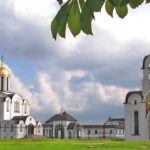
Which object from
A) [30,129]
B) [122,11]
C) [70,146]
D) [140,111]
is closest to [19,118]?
[30,129]

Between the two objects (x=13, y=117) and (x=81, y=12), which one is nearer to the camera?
(x=81, y=12)

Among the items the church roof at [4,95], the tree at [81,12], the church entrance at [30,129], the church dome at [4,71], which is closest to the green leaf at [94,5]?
the tree at [81,12]

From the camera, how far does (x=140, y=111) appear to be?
41.4m

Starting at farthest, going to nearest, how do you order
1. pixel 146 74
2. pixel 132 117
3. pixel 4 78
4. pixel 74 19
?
pixel 4 78 → pixel 132 117 → pixel 146 74 → pixel 74 19

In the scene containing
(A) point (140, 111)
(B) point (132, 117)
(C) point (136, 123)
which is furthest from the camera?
(B) point (132, 117)

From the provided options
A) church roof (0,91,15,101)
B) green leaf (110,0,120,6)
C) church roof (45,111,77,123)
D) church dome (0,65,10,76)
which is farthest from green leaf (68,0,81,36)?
church roof (45,111,77,123)

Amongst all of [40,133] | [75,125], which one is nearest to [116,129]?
[75,125]

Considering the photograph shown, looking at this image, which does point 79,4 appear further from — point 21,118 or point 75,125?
point 75,125

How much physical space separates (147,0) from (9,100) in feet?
198

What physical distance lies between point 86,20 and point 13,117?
2372 inches

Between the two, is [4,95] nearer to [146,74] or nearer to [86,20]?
[146,74]

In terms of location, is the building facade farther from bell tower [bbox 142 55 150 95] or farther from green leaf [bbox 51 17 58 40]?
green leaf [bbox 51 17 58 40]

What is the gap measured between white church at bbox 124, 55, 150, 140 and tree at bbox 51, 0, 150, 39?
130 feet

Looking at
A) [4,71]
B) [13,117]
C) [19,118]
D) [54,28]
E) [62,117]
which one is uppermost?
[4,71]
